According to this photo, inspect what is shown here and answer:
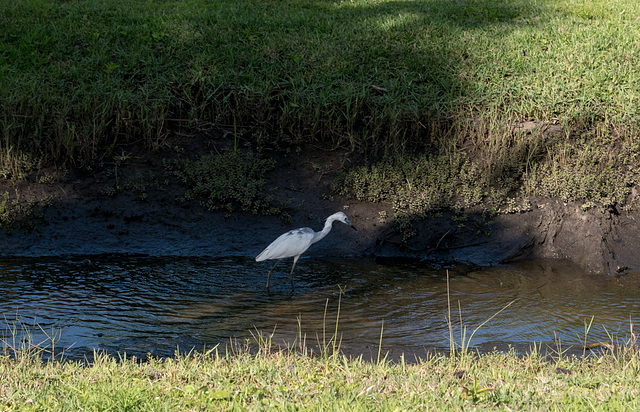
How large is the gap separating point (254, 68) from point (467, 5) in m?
4.92

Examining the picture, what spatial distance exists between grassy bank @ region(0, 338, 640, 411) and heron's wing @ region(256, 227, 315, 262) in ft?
8.40

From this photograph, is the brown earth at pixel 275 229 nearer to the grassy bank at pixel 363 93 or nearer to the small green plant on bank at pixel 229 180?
the small green plant on bank at pixel 229 180

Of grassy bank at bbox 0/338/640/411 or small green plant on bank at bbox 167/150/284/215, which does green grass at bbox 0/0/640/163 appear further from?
grassy bank at bbox 0/338/640/411

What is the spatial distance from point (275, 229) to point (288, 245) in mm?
1183

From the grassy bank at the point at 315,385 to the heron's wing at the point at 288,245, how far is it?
2559 millimetres

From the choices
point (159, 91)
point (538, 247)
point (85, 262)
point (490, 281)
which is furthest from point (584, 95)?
point (85, 262)

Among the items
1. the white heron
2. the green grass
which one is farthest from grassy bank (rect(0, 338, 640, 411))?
the green grass

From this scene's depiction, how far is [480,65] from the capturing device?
9.47m

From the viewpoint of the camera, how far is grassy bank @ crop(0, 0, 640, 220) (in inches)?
316

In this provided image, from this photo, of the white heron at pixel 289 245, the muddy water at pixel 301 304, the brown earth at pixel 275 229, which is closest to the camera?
the muddy water at pixel 301 304

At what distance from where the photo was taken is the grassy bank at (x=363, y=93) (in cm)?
803

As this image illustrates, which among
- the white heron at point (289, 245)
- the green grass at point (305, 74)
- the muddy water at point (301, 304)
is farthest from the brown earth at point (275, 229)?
the white heron at point (289, 245)

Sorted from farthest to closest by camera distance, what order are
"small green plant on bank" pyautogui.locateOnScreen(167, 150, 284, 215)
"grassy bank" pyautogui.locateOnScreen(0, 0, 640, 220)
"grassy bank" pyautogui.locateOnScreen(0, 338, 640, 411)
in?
"grassy bank" pyautogui.locateOnScreen(0, 0, 640, 220) < "small green plant on bank" pyautogui.locateOnScreen(167, 150, 284, 215) < "grassy bank" pyautogui.locateOnScreen(0, 338, 640, 411)

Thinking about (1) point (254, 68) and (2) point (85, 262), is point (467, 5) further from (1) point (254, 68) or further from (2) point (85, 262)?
(2) point (85, 262)
